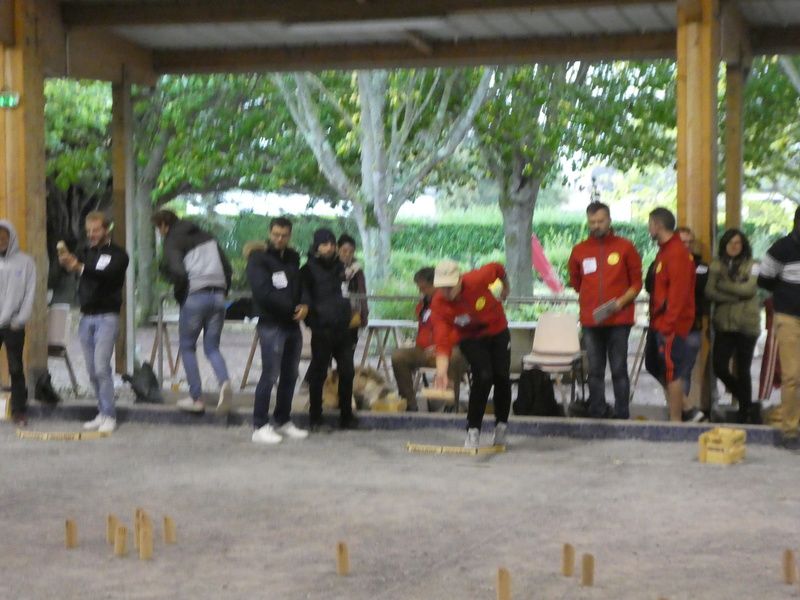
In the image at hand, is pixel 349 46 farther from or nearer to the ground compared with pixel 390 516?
farther from the ground

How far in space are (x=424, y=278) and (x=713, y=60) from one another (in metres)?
2.78

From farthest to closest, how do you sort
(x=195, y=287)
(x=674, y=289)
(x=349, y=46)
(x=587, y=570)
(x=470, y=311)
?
(x=349, y=46)
(x=195, y=287)
(x=674, y=289)
(x=470, y=311)
(x=587, y=570)

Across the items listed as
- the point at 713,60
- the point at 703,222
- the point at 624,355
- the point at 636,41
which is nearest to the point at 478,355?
the point at 624,355

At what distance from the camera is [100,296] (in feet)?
34.2

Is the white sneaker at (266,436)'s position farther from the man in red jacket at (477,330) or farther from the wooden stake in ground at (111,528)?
the wooden stake in ground at (111,528)

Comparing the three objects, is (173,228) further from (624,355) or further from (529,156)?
(529,156)

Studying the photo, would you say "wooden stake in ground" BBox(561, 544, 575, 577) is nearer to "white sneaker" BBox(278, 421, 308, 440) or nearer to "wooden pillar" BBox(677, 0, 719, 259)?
"white sneaker" BBox(278, 421, 308, 440)

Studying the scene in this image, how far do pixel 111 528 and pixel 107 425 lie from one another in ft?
12.9

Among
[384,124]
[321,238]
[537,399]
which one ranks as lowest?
[537,399]

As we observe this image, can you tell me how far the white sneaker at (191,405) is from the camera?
35.7 feet

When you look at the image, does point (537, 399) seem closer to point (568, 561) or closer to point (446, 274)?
point (446, 274)

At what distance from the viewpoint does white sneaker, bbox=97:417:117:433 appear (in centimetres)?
1050

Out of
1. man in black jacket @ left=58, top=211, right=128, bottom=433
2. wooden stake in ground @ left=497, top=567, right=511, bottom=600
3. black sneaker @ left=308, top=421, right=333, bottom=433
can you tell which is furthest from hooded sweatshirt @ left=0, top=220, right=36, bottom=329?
wooden stake in ground @ left=497, top=567, right=511, bottom=600

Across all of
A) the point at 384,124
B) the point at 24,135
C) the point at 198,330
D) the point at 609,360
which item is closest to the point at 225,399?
the point at 198,330
